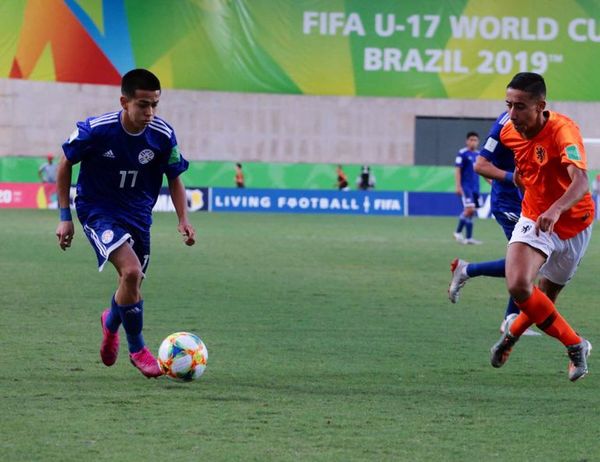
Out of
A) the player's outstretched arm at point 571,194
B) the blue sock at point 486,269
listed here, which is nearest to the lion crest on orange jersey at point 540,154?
the player's outstretched arm at point 571,194

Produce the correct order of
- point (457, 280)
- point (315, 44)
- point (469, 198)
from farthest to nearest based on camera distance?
point (315, 44)
point (469, 198)
point (457, 280)

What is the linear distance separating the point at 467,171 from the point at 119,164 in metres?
15.2

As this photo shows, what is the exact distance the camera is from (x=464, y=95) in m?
38.7

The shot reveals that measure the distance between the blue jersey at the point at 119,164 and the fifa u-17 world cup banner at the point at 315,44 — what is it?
96.9 ft

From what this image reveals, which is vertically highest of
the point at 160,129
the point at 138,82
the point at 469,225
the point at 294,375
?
the point at 138,82

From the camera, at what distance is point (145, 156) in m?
7.46

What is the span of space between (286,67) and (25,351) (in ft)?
98.6

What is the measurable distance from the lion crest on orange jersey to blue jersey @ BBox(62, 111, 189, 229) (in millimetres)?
2162

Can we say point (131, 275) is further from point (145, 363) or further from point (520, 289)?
point (520, 289)

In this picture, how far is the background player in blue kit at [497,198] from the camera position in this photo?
880 cm

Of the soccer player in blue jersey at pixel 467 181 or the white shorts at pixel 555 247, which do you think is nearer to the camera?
the white shorts at pixel 555 247

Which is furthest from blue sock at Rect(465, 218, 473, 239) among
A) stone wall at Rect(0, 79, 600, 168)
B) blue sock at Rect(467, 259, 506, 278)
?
stone wall at Rect(0, 79, 600, 168)

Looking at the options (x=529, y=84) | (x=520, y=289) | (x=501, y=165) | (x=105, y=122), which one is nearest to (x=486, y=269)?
(x=501, y=165)

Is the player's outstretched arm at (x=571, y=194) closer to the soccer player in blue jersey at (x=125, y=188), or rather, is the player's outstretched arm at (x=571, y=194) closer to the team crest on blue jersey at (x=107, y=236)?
the soccer player in blue jersey at (x=125, y=188)
